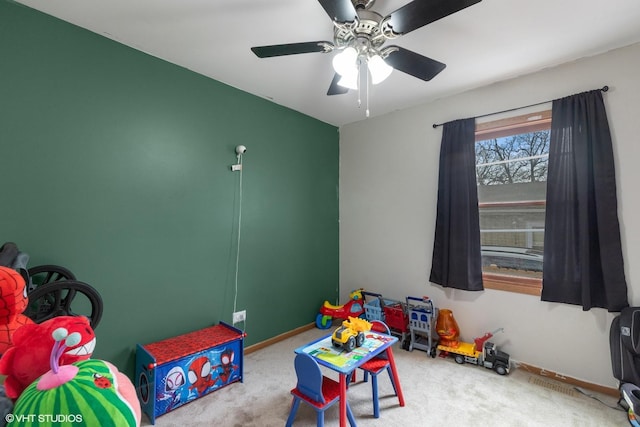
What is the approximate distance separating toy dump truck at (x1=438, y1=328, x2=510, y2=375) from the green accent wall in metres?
1.65

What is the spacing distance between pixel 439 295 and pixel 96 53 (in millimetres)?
3550

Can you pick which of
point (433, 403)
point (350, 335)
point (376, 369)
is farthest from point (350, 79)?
point (433, 403)

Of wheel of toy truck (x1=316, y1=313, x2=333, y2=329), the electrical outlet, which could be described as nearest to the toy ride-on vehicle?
wheel of toy truck (x1=316, y1=313, x2=333, y2=329)

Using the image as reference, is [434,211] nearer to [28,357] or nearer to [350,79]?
[350,79]

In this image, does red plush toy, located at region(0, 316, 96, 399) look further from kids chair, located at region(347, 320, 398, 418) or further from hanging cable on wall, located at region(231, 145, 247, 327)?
hanging cable on wall, located at region(231, 145, 247, 327)

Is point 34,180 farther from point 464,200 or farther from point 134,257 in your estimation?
point 464,200

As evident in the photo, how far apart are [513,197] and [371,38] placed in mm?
2049

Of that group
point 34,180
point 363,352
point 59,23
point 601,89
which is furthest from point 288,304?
point 601,89

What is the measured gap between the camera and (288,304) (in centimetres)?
326

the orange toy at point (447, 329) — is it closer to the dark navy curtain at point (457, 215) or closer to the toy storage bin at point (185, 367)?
the dark navy curtain at point (457, 215)

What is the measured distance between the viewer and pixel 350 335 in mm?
1891

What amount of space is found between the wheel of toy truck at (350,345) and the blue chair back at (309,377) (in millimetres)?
295

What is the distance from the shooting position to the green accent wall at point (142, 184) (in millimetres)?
1814

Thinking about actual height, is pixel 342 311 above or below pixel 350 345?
below
